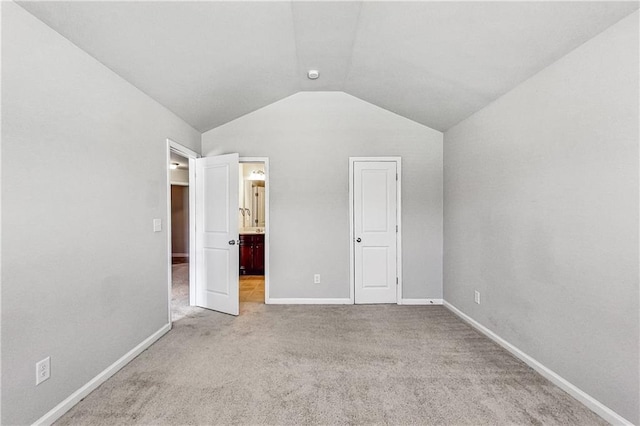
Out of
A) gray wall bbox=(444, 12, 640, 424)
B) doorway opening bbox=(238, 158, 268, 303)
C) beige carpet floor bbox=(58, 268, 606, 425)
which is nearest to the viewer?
gray wall bbox=(444, 12, 640, 424)

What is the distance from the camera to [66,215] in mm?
1868

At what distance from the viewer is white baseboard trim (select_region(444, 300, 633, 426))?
1729 mm

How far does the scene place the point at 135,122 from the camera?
8.42 ft

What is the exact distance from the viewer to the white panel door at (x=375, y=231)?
4.03m

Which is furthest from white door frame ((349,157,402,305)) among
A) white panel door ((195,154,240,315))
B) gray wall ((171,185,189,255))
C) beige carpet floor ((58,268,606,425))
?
gray wall ((171,185,189,255))

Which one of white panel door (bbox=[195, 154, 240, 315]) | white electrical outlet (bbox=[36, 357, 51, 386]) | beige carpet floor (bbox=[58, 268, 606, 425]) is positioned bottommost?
beige carpet floor (bbox=[58, 268, 606, 425])

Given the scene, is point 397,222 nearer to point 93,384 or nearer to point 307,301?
point 307,301

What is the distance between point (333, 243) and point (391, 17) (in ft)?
8.95

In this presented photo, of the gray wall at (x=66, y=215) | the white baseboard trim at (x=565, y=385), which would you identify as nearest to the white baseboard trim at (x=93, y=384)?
the gray wall at (x=66, y=215)

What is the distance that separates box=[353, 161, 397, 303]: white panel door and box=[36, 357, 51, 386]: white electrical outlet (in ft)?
10.4

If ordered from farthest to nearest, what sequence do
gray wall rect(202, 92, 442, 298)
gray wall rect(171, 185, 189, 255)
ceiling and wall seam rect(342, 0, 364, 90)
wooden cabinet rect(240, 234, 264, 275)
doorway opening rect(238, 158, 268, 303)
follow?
1. gray wall rect(171, 185, 189, 255)
2. wooden cabinet rect(240, 234, 264, 275)
3. doorway opening rect(238, 158, 268, 303)
4. gray wall rect(202, 92, 442, 298)
5. ceiling and wall seam rect(342, 0, 364, 90)

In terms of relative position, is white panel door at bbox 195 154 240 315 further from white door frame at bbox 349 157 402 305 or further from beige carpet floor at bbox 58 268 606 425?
white door frame at bbox 349 157 402 305

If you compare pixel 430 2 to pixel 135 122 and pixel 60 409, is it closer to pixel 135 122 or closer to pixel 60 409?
pixel 135 122

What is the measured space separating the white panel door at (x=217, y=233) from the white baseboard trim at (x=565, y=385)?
2899 mm
